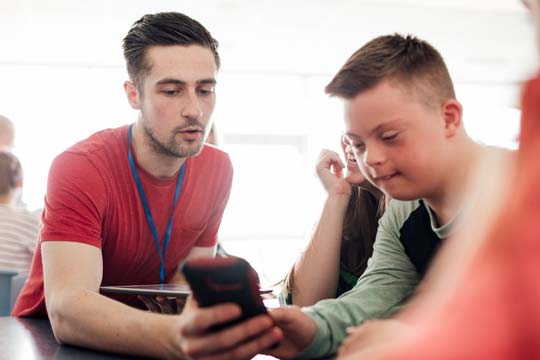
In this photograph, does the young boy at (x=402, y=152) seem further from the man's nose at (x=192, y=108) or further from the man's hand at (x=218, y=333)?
the man's nose at (x=192, y=108)

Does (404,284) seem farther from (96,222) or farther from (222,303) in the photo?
(96,222)

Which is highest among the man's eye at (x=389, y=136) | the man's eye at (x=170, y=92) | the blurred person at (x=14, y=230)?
the man's eye at (x=170, y=92)

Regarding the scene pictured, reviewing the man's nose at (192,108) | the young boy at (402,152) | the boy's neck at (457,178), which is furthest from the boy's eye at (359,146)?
the man's nose at (192,108)

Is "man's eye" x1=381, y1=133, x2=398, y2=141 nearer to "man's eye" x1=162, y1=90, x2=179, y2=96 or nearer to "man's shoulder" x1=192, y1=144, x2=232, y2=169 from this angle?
"man's eye" x1=162, y1=90, x2=179, y2=96

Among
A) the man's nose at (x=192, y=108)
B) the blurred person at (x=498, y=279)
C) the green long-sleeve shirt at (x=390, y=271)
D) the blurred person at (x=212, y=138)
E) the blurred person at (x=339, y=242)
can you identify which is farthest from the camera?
the blurred person at (x=212, y=138)

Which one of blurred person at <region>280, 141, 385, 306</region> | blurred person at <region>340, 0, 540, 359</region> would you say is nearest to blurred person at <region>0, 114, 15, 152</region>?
blurred person at <region>280, 141, 385, 306</region>

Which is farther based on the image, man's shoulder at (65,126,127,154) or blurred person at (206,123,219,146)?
A: blurred person at (206,123,219,146)

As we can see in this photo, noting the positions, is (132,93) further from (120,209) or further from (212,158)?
(120,209)

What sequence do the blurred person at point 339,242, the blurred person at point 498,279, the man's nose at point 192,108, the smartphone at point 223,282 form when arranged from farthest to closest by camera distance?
1. the man's nose at point 192,108
2. the blurred person at point 339,242
3. the smartphone at point 223,282
4. the blurred person at point 498,279

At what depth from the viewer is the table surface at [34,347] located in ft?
3.43

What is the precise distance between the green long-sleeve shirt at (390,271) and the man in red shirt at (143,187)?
0.49 meters

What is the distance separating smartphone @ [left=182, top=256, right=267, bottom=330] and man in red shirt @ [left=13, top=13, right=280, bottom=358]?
0.59m

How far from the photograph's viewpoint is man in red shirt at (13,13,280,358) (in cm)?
142

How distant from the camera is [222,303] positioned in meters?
0.69
